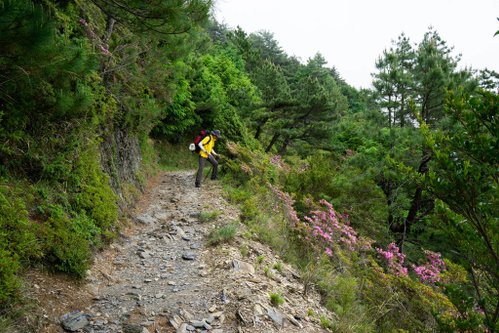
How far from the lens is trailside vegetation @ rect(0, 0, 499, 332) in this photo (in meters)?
3.00

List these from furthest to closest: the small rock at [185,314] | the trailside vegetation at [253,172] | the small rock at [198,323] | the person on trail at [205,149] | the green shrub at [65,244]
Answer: the person on trail at [205,149], the green shrub at [65,244], the small rock at [185,314], the small rock at [198,323], the trailside vegetation at [253,172]

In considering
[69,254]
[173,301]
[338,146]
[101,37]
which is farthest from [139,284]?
[338,146]

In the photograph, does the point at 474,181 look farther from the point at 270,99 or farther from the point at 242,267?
the point at 270,99

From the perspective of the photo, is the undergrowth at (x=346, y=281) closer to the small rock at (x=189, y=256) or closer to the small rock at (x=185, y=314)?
the small rock at (x=189, y=256)

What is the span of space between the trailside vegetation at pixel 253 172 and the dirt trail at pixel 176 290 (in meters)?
0.30

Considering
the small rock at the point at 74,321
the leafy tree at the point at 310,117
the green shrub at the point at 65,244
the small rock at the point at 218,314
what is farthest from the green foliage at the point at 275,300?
the leafy tree at the point at 310,117

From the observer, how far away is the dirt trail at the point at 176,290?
3.40 meters

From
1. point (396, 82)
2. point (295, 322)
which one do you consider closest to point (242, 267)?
point (295, 322)

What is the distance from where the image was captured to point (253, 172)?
11.1m

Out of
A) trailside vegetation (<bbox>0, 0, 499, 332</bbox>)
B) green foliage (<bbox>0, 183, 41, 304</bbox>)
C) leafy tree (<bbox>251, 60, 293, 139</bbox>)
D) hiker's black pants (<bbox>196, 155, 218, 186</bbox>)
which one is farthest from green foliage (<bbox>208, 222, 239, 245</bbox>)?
leafy tree (<bbox>251, 60, 293, 139</bbox>)

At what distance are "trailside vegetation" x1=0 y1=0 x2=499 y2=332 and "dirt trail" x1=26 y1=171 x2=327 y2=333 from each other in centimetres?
30

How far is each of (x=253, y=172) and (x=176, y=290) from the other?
7.11 meters

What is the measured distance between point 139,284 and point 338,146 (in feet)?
59.4

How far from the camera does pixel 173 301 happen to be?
3941 mm
